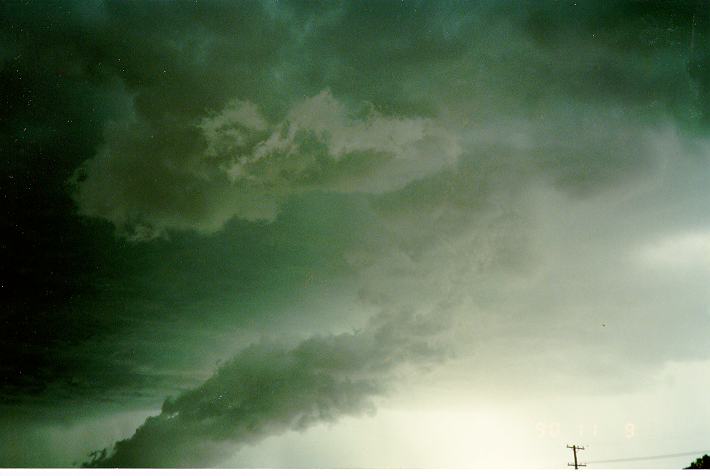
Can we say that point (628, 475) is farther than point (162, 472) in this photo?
Yes

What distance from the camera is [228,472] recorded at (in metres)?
6.88

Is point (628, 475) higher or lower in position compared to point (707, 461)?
higher

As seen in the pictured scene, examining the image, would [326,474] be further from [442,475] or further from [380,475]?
[442,475]

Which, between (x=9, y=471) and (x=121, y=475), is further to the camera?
(x=9, y=471)

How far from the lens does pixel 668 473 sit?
684 cm

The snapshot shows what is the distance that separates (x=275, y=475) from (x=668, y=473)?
562 cm

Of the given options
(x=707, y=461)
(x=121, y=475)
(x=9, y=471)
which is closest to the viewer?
(x=121, y=475)

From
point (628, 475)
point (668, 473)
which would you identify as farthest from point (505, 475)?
point (668, 473)

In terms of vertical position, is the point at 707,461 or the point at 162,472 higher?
the point at 162,472

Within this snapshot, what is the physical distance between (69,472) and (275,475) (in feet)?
9.06

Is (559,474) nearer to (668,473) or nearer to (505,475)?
(505,475)

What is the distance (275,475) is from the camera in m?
7.11

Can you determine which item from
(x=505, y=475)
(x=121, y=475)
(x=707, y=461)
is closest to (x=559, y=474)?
(x=505, y=475)

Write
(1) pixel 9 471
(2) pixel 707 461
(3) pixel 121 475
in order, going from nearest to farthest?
(3) pixel 121 475, (1) pixel 9 471, (2) pixel 707 461
